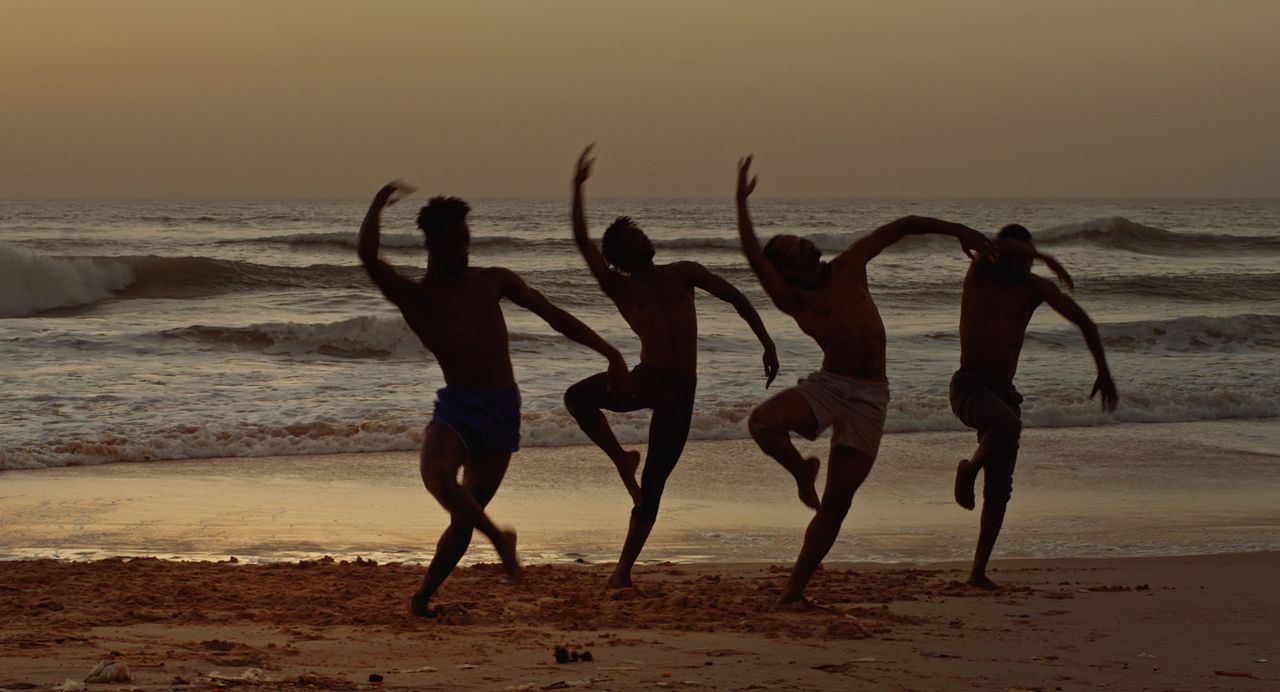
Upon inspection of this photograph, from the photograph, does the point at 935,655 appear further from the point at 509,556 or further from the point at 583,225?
the point at 583,225

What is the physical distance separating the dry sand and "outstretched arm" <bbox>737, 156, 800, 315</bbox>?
1.38m

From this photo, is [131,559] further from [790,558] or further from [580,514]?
[790,558]

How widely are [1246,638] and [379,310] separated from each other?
2067cm

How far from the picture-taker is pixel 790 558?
843 cm

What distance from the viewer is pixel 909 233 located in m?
6.44

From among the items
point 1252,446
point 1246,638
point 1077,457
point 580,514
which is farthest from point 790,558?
point 1252,446

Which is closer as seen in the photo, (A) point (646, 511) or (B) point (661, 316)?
(B) point (661, 316)

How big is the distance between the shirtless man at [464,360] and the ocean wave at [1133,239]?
1598 inches

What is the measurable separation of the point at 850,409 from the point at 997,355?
1.21m

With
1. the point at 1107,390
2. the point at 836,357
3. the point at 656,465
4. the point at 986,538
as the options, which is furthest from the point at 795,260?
the point at 986,538

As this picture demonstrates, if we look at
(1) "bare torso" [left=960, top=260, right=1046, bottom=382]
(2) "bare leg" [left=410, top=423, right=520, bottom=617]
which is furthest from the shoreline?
(2) "bare leg" [left=410, top=423, right=520, bottom=617]

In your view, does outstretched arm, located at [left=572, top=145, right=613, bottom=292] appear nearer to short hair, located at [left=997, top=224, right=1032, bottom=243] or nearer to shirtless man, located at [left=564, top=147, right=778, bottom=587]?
shirtless man, located at [left=564, top=147, right=778, bottom=587]

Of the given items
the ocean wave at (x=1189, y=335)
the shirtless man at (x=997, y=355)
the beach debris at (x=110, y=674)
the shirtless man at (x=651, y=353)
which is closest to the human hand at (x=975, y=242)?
the shirtless man at (x=997, y=355)

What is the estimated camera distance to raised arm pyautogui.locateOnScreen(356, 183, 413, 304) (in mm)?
5730
